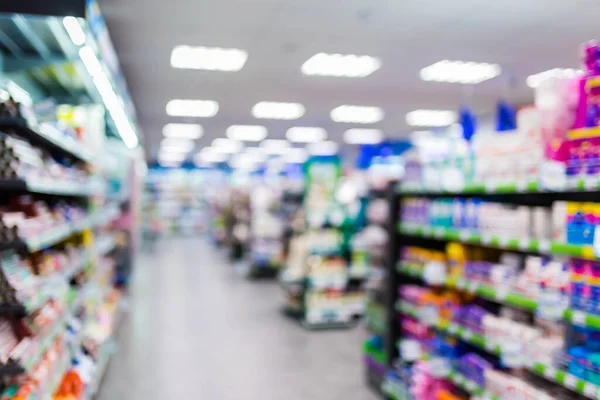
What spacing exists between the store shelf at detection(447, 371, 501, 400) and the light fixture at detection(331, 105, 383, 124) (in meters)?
8.63

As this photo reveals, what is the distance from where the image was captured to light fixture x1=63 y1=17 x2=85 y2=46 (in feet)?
13.6

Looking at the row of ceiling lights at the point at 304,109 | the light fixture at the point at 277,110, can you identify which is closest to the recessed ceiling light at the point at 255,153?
the row of ceiling lights at the point at 304,109

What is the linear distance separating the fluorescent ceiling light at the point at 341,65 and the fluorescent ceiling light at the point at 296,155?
11.9 meters

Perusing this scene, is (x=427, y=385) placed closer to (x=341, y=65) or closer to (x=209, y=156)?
(x=341, y=65)

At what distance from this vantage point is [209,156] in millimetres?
23922

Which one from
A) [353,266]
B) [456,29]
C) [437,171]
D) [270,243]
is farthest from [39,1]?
[270,243]

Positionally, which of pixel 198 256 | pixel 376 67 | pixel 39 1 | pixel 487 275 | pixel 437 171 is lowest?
pixel 198 256

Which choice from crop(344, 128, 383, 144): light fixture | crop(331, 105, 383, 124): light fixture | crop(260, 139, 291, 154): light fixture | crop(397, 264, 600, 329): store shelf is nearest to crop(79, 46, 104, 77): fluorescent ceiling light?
crop(397, 264, 600, 329): store shelf

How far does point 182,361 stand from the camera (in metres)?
5.63

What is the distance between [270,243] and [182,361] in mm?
6215

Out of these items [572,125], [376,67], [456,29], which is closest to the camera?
[572,125]

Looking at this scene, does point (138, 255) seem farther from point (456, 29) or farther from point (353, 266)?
point (456, 29)

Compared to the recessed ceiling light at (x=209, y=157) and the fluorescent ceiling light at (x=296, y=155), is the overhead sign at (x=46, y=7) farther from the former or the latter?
the recessed ceiling light at (x=209, y=157)

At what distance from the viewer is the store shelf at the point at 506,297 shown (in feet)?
8.40
